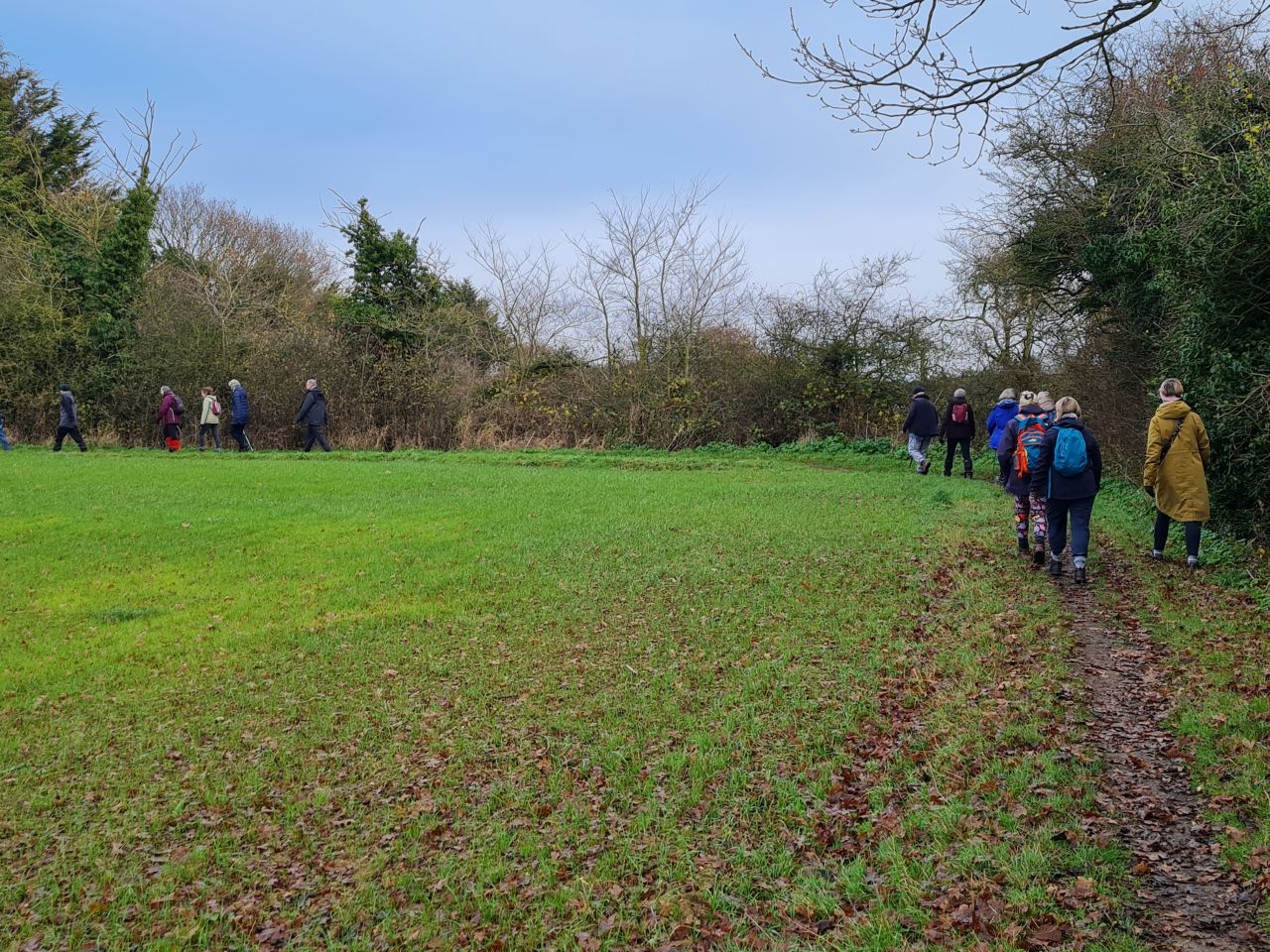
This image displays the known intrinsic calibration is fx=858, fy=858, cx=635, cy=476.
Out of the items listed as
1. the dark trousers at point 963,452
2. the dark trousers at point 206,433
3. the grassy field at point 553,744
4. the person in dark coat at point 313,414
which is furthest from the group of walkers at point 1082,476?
the dark trousers at point 206,433

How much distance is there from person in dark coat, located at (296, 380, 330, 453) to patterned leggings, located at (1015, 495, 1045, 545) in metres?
18.1

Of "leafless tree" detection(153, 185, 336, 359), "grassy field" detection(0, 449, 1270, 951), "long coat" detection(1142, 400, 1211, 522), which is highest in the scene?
"leafless tree" detection(153, 185, 336, 359)

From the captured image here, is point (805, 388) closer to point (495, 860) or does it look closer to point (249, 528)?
point (249, 528)

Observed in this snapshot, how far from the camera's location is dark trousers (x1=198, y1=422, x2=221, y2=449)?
936 inches

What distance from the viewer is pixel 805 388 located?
80.3 ft

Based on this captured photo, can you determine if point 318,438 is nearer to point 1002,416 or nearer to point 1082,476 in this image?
point 1002,416

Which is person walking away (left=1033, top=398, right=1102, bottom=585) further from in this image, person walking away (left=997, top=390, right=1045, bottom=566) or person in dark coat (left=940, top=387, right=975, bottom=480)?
person in dark coat (left=940, top=387, right=975, bottom=480)

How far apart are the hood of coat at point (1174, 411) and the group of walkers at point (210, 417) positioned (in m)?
19.1

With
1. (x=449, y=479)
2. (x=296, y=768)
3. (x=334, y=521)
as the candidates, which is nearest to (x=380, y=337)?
(x=449, y=479)

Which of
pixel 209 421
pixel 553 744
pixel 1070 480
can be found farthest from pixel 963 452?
pixel 209 421

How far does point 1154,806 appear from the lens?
4.34 metres

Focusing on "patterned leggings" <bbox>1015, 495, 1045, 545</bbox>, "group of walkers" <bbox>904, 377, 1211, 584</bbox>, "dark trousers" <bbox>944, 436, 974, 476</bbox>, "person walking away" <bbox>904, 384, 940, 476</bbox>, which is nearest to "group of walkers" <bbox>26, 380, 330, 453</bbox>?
"person walking away" <bbox>904, 384, 940, 476</bbox>

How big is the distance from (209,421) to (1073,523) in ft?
70.0

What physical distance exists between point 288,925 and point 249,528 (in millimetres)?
8336
